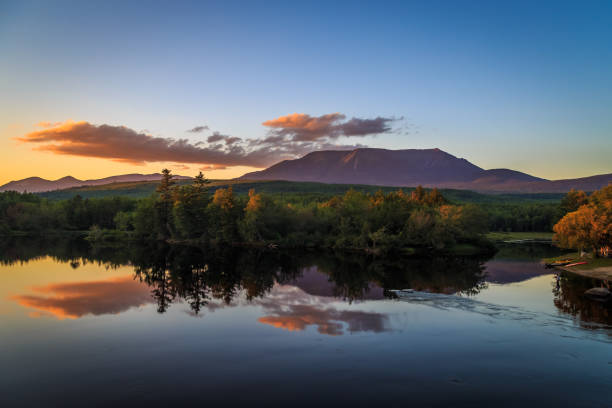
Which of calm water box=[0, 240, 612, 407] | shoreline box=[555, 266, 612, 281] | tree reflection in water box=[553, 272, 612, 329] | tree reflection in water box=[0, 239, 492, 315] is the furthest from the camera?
shoreline box=[555, 266, 612, 281]

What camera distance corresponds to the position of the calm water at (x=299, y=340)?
20562mm

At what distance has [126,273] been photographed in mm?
58469

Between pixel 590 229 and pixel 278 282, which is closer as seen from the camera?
pixel 278 282

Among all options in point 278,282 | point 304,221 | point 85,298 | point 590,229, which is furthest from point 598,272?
point 85,298

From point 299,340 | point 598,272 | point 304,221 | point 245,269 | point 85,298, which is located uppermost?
point 304,221

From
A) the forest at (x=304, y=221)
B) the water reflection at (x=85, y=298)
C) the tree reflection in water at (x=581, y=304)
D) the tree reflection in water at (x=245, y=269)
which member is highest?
the forest at (x=304, y=221)

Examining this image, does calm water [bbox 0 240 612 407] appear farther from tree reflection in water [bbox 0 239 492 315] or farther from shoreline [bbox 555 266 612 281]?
shoreline [bbox 555 266 612 281]

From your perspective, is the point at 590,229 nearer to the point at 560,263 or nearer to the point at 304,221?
the point at 560,263

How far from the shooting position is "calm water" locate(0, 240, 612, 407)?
67.5 ft

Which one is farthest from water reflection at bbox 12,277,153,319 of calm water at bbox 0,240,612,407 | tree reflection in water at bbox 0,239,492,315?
tree reflection in water at bbox 0,239,492,315

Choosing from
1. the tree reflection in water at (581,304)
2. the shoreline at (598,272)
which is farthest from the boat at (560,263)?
the tree reflection in water at (581,304)

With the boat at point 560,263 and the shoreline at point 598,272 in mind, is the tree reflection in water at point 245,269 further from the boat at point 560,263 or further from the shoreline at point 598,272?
the shoreline at point 598,272

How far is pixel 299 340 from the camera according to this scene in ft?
95.0

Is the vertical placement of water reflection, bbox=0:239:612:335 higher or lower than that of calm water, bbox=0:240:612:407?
lower
